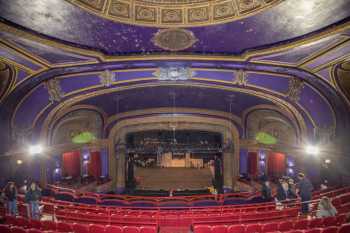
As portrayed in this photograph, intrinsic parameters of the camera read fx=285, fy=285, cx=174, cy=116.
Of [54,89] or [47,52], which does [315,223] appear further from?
[54,89]

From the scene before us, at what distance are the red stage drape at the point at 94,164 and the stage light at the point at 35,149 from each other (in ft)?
19.5

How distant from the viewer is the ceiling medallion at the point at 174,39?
9266mm

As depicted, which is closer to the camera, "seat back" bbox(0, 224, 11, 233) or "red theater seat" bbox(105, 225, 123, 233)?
"seat back" bbox(0, 224, 11, 233)

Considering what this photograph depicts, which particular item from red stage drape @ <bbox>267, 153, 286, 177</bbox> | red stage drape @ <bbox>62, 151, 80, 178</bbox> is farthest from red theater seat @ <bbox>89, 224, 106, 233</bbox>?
red stage drape @ <bbox>267, 153, 286, 177</bbox>

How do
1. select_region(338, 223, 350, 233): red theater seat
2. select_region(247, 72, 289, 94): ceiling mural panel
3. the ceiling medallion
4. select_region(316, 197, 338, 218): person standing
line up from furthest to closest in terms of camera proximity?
select_region(247, 72, 289, 94): ceiling mural panel → the ceiling medallion → select_region(316, 197, 338, 218): person standing → select_region(338, 223, 350, 233): red theater seat

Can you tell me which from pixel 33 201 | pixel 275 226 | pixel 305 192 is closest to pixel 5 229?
pixel 33 201

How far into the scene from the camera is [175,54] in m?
10.9

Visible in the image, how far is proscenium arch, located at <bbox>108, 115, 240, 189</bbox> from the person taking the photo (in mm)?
22750

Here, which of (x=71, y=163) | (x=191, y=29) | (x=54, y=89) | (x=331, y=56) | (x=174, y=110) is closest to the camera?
(x=191, y=29)

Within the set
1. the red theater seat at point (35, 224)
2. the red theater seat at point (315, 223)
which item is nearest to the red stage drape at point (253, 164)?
the red theater seat at point (315, 223)

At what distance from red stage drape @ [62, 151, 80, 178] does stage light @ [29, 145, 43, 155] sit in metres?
5.62

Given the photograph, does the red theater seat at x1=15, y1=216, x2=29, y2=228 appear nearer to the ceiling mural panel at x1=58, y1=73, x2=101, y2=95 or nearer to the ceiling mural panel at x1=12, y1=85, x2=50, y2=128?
the ceiling mural panel at x1=58, y1=73, x2=101, y2=95

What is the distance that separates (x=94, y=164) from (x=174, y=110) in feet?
25.6

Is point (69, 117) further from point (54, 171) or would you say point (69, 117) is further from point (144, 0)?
point (144, 0)
